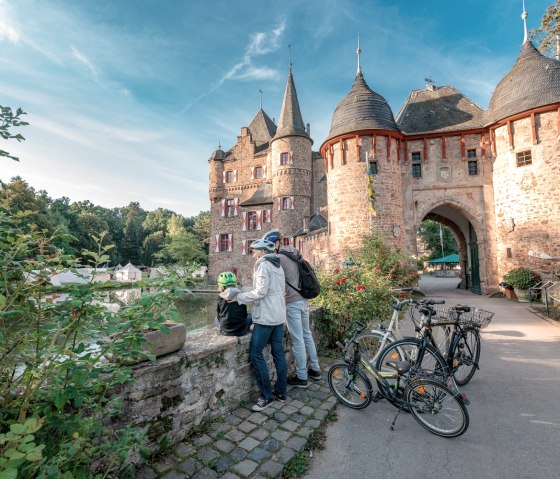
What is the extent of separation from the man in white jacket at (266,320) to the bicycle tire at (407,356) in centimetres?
Answer: 118

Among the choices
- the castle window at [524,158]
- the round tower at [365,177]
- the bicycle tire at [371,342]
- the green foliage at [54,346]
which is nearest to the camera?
the green foliage at [54,346]

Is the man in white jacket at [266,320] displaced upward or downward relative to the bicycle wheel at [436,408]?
upward

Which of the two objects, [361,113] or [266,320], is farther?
[361,113]

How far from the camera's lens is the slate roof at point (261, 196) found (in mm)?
30531

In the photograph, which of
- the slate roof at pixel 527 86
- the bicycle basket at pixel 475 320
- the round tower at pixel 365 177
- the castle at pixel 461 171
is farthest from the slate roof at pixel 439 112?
the bicycle basket at pixel 475 320

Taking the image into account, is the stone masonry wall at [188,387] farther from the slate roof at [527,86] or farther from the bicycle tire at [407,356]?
the slate roof at [527,86]

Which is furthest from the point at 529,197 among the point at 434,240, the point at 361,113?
the point at 434,240

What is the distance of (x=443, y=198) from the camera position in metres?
16.6

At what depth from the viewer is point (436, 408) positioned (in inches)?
120

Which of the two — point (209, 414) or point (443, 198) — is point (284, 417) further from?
point (443, 198)

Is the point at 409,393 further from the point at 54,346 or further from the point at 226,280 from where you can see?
the point at 54,346

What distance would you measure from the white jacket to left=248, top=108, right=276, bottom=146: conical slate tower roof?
1286 inches

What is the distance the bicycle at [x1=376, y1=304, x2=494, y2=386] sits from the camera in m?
3.53

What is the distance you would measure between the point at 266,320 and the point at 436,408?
1898 mm
